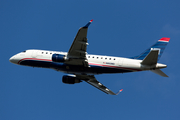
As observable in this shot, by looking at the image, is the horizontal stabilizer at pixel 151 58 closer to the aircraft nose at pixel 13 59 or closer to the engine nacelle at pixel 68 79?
the engine nacelle at pixel 68 79

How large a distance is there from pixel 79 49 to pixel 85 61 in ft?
9.94

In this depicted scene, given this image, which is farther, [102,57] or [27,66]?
[27,66]

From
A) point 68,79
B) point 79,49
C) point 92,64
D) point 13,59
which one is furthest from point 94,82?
point 13,59

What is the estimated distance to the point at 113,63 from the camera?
1976 inches

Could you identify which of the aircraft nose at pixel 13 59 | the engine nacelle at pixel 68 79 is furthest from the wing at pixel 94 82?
the aircraft nose at pixel 13 59

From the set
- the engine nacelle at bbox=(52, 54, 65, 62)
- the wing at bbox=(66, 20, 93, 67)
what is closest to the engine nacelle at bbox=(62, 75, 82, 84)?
the wing at bbox=(66, 20, 93, 67)

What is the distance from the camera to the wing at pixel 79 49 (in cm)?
4420

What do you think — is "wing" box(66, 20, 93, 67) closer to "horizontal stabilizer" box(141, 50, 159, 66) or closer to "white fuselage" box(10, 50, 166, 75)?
"white fuselage" box(10, 50, 166, 75)

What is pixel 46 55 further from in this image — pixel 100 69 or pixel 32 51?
→ pixel 100 69

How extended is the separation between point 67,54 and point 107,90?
1380 centimetres

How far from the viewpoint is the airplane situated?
4719 centimetres

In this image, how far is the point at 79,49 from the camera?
47500 mm

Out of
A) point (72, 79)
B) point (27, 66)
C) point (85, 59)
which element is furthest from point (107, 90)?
point (27, 66)

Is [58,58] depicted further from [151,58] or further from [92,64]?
[151,58]
